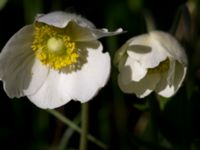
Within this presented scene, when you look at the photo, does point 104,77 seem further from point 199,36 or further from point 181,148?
point 199,36

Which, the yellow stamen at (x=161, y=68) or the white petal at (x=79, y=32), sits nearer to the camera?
the white petal at (x=79, y=32)

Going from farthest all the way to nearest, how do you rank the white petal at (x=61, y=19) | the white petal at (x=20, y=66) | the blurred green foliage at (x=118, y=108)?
the blurred green foliage at (x=118, y=108) → the white petal at (x=20, y=66) → the white petal at (x=61, y=19)

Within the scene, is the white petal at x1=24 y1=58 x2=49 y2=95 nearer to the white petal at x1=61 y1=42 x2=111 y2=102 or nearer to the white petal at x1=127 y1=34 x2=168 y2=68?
the white petal at x1=61 y1=42 x2=111 y2=102

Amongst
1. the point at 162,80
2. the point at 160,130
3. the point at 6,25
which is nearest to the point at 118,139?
the point at 160,130

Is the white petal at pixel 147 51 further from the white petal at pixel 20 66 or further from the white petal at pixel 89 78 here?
the white petal at pixel 20 66

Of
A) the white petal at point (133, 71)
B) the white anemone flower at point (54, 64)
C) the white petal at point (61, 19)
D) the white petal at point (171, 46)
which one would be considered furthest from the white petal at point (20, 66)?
the white petal at point (171, 46)

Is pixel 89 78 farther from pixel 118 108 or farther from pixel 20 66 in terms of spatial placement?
pixel 118 108

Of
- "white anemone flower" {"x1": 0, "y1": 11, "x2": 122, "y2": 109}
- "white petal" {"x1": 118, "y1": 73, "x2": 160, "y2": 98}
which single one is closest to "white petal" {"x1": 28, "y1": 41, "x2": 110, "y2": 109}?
"white anemone flower" {"x1": 0, "y1": 11, "x2": 122, "y2": 109}
